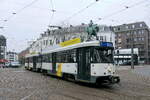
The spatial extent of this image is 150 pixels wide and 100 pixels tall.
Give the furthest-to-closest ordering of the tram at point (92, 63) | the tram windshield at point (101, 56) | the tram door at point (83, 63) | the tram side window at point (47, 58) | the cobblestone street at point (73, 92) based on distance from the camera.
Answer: the tram side window at point (47, 58) < the tram door at point (83, 63) < the tram windshield at point (101, 56) < the tram at point (92, 63) < the cobblestone street at point (73, 92)

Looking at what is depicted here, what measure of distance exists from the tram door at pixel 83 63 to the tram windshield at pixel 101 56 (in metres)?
0.49

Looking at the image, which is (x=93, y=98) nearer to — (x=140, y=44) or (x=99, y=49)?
(x=99, y=49)

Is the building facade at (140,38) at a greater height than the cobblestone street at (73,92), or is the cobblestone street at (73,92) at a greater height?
the building facade at (140,38)

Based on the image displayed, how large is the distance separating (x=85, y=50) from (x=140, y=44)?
8785cm

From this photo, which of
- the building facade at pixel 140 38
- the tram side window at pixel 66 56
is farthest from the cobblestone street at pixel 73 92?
the building facade at pixel 140 38

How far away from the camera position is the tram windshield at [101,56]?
13.8m

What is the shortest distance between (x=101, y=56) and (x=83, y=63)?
54.7 inches

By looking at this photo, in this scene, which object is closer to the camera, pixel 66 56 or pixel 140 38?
pixel 66 56

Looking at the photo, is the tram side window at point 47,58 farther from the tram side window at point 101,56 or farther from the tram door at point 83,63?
the tram side window at point 101,56

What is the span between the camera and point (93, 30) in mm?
19562

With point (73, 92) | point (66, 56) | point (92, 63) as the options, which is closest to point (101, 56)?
point (92, 63)

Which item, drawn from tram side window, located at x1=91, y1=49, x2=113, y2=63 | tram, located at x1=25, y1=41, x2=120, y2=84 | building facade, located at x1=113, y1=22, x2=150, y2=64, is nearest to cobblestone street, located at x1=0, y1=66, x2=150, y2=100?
tram, located at x1=25, y1=41, x2=120, y2=84

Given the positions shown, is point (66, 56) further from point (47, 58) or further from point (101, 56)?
point (47, 58)

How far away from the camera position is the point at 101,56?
13914 mm
